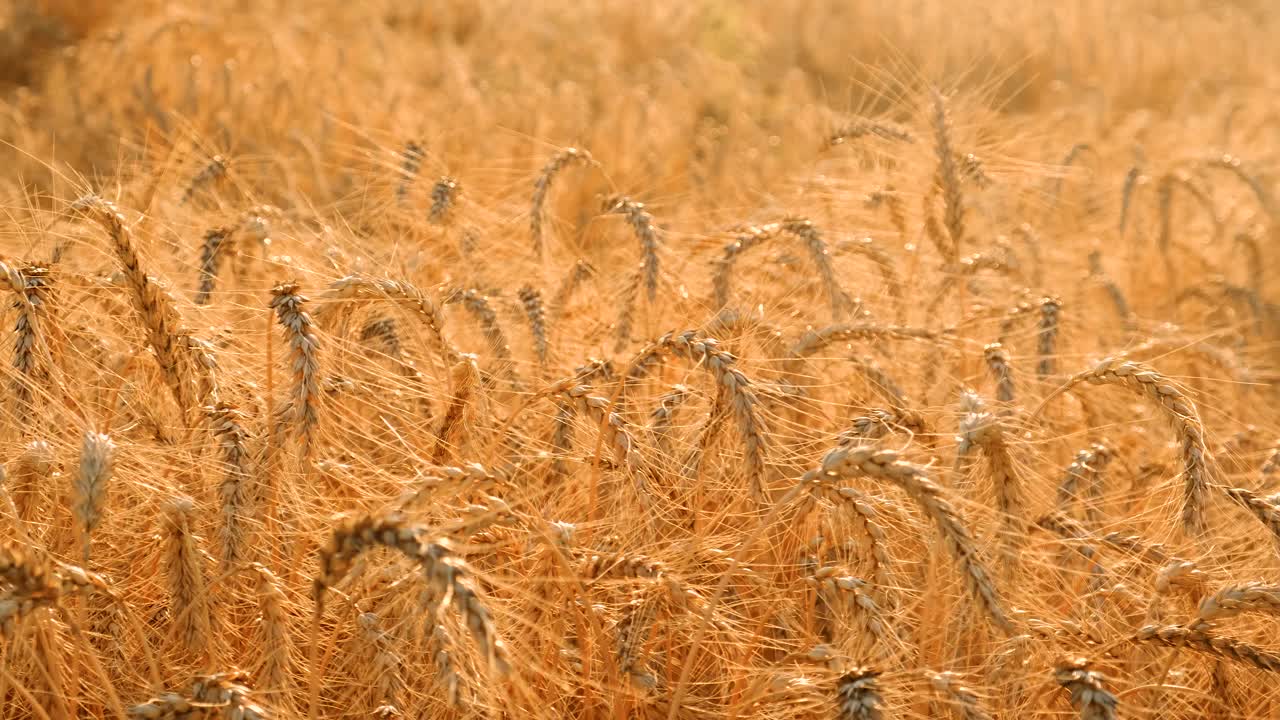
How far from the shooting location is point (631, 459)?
176cm

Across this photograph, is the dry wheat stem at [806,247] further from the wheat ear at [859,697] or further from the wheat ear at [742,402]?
the wheat ear at [859,697]

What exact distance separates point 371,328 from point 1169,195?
2.84 m

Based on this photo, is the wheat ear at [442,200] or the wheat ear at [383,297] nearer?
the wheat ear at [383,297]

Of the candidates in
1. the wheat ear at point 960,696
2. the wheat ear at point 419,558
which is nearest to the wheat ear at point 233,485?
the wheat ear at point 419,558

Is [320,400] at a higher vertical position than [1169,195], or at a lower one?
higher

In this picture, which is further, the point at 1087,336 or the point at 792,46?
the point at 792,46

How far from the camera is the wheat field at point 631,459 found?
1510 mm

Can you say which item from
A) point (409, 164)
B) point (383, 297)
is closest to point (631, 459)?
point (383, 297)

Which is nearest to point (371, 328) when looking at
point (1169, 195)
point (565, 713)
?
point (565, 713)

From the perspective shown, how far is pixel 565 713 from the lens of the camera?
1727 mm

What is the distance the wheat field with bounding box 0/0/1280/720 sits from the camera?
1.51 meters

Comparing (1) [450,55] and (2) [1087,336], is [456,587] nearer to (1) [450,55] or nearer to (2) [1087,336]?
(2) [1087,336]

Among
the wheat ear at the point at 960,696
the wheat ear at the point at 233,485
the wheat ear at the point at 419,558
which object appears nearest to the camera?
the wheat ear at the point at 419,558

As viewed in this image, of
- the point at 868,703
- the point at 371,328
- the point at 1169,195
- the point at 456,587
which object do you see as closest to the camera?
the point at 456,587
